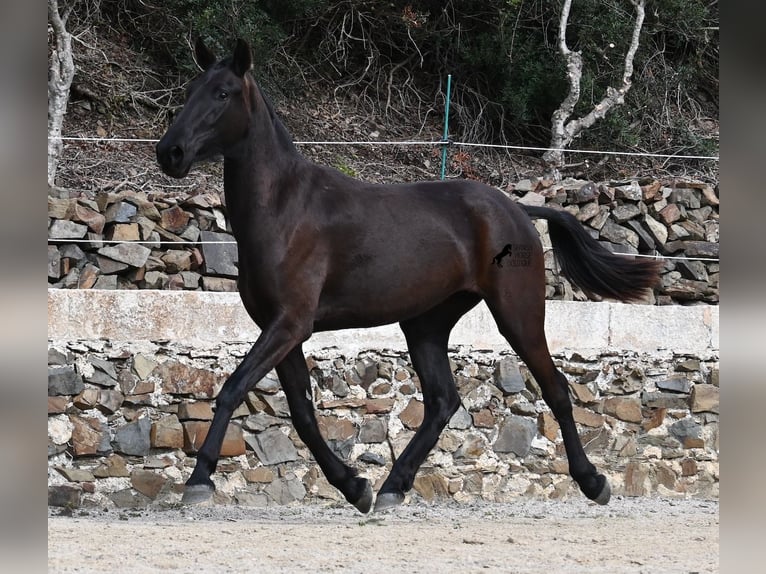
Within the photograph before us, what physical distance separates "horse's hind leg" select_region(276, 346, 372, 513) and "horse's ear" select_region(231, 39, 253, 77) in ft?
3.84

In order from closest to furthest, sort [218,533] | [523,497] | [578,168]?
[218,533] → [523,497] → [578,168]

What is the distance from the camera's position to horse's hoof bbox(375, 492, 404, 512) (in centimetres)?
464

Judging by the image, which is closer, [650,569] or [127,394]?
[650,569]

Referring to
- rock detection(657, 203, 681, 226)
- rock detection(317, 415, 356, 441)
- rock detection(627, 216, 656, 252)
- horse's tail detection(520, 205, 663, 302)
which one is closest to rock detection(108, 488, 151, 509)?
rock detection(317, 415, 356, 441)

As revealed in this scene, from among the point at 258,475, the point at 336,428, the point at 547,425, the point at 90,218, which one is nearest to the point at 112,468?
the point at 258,475

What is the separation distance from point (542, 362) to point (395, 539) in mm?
1352

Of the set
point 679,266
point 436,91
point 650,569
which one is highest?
point 436,91

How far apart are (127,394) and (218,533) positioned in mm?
1589

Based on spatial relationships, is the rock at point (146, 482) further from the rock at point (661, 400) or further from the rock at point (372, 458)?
the rock at point (661, 400)

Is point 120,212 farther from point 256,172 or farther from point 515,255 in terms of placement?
point 515,255

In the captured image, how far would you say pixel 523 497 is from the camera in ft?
23.8
